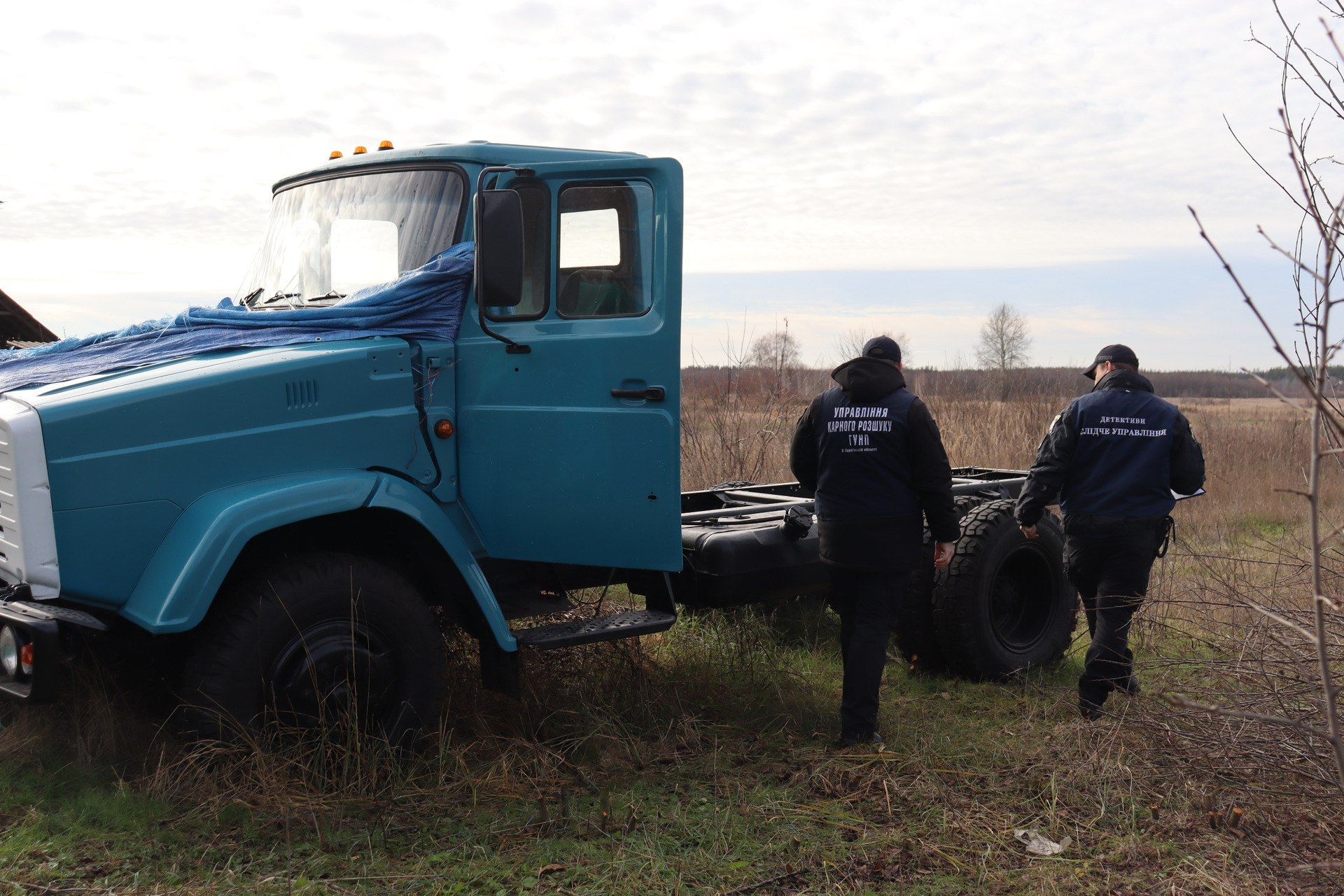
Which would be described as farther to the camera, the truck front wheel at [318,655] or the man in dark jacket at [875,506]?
the man in dark jacket at [875,506]

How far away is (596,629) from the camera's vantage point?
4.49 meters

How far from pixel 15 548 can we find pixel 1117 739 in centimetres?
432

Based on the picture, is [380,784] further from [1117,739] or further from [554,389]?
[1117,739]

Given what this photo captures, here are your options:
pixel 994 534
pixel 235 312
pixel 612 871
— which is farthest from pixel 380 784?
pixel 994 534

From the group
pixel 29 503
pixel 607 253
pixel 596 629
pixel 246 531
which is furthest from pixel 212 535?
pixel 607 253

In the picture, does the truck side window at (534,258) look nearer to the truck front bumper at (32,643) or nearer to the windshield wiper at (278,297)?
the windshield wiper at (278,297)

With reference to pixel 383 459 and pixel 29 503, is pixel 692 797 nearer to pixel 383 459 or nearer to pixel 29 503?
pixel 383 459

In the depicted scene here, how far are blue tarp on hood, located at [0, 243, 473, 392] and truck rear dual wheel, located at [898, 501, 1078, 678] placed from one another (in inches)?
106

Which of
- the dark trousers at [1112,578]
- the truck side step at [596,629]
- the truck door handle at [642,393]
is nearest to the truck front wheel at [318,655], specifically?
the truck side step at [596,629]

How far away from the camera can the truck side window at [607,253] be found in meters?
4.53

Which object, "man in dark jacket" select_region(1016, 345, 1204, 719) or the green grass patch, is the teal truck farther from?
"man in dark jacket" select_region(1016, 345, 1204, 719)

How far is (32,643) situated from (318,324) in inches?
63.8

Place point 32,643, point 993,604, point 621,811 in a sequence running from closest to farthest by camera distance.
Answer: point 32,643 → point 621,811 → point 993,604

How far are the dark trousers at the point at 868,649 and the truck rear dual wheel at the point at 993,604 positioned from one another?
618 millimetres
